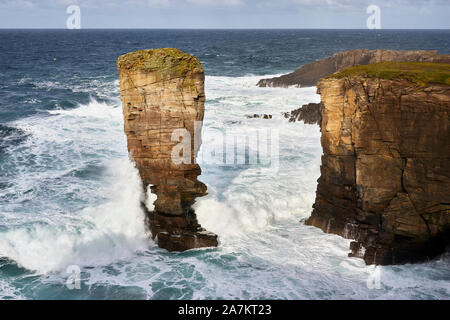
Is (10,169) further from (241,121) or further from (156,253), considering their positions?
(241,121)

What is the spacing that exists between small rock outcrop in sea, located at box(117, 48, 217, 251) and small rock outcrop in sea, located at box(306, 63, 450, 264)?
5.45m

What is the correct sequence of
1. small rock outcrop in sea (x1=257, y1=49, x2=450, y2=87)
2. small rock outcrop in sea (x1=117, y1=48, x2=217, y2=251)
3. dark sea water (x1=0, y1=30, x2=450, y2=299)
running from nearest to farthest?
dark sea water (x1=0, y1=30, x2=450, y2=299), small rock outcrop in sea (x1=117, y1=48, x2=217, y2=251), small rock outcrop in sea (x1=257, y1=49, x2=450, y2=87)

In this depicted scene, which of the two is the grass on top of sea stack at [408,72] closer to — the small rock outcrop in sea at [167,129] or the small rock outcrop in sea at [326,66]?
the small rock outcrop in sea at [167,129]

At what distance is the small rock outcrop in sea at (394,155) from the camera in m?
16.0

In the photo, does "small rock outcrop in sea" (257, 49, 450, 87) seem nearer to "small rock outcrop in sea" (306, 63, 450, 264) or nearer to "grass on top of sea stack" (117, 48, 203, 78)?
"small rock outcrop in sea" (306, 63, 450, 264)

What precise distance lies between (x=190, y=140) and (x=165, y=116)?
1.35 metres

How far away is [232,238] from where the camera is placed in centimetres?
1853

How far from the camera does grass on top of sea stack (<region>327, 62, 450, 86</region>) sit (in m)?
16.0

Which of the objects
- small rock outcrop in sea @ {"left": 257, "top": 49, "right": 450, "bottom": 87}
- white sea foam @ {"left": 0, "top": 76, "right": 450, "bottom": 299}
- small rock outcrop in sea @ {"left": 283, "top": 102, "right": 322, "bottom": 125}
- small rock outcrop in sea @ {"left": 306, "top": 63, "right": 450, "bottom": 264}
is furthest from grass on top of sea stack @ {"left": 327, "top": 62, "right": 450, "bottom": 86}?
small rock outcrop in sea @ {"left": 257, "top": 49, "right": 450, "bottom": 87}

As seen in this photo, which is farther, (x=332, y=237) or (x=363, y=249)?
(x=332, y=237)

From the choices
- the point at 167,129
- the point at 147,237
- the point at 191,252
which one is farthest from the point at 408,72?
the point at 147,237

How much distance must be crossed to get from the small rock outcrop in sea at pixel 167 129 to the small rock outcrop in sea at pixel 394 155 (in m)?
5.45

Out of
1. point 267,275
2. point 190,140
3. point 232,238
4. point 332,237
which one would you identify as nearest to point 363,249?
point 332,237
